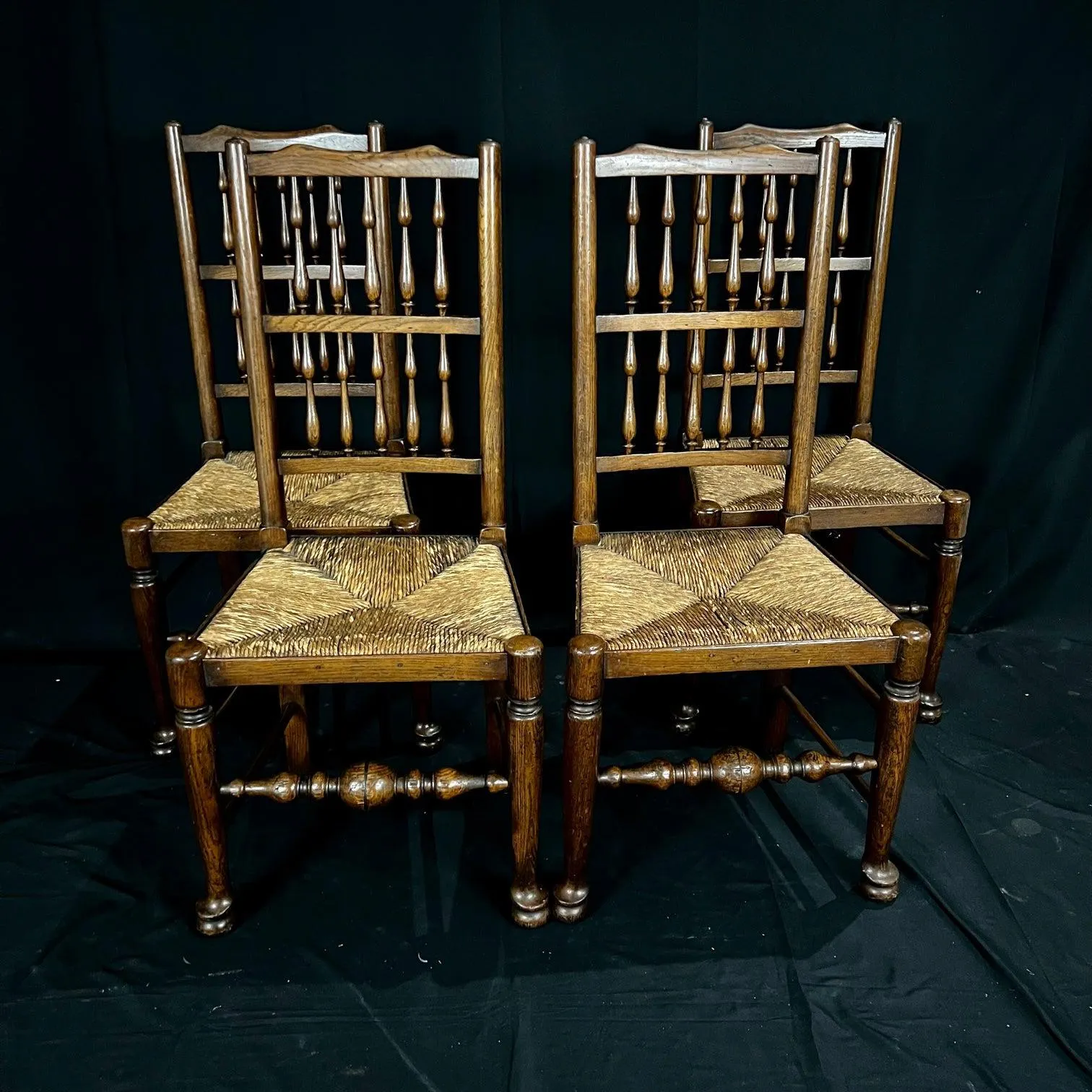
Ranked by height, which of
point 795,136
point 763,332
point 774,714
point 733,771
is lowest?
point 774,714

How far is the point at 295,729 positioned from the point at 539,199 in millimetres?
1238

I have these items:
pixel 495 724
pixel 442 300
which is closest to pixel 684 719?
pixel 495 724

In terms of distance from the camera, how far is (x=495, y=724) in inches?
73.4

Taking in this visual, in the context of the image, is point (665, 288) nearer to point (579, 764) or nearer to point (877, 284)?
point (877, 284)

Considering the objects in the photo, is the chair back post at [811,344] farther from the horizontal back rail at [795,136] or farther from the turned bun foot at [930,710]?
the turned bun foot at [930,710]

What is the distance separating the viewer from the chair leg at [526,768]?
4.79 ft

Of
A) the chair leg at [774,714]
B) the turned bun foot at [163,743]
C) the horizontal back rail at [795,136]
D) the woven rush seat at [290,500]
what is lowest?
the turned bun foot at [163,743]

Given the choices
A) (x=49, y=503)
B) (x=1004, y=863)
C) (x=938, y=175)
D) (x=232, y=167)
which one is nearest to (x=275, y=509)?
(x=232, y=167)

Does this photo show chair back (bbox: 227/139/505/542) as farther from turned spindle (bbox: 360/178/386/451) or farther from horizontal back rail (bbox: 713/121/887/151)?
horizontal back rail (bbox: 713/121/887/151)

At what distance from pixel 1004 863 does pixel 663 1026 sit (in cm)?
72

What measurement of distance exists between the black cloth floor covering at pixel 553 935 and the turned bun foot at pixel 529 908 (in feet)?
0.07

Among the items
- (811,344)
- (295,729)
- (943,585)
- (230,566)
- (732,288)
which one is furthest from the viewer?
(230,566)

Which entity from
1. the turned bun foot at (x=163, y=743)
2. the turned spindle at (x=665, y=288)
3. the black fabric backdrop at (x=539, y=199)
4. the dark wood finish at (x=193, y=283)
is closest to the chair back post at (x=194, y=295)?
the dark wood finish at (x=193, y=283)

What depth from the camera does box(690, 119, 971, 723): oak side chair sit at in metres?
2.00
